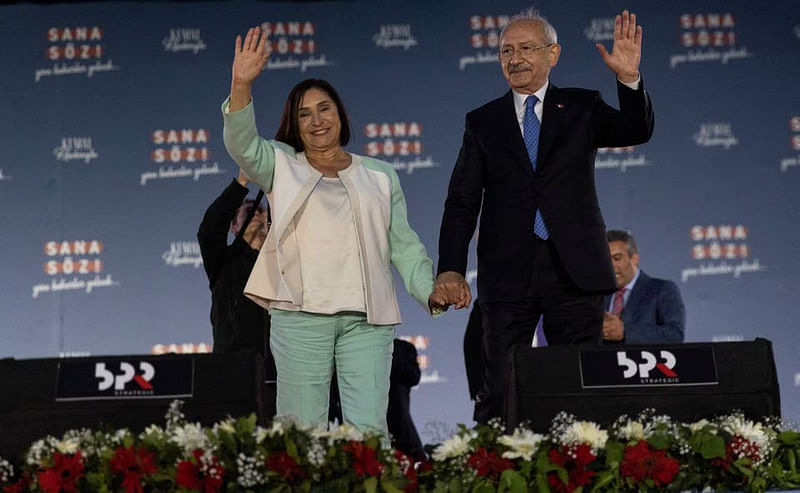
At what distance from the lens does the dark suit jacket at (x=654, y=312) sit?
17.3 ft

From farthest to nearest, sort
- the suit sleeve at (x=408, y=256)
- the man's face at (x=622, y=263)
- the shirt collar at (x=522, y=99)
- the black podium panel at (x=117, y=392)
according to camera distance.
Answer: the man's face at (x=622, y=263), the shirt collar at (x=522, y=99), the suit sleeve at (x=408, y=256), the black podium panel at (x=117, y=392)

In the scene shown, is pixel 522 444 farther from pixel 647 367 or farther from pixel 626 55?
pixel 626 55

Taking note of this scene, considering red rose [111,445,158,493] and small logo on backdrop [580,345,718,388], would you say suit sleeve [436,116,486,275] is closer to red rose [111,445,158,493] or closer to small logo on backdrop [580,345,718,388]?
small logo on backdrop [580,345,718,388]

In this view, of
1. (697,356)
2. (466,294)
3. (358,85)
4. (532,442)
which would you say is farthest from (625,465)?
(358,85)

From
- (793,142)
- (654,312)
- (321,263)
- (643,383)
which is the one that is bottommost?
(643,383)

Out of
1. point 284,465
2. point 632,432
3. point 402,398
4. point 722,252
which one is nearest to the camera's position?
point 284,465

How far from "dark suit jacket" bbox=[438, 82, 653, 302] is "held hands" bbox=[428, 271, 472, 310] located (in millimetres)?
212

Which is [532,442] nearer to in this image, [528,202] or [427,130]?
[528,202]

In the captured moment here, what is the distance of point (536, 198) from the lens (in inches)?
137

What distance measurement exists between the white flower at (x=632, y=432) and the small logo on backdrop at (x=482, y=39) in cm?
441

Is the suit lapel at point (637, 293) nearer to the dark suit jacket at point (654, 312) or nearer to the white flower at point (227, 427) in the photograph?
the dark suit jacket at point (654, 312)

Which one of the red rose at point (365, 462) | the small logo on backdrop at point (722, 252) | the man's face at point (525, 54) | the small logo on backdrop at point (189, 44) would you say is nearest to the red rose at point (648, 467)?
the red rose at point (365, 462)

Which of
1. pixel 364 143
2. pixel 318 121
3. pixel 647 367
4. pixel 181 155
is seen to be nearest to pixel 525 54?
pixel 318 121

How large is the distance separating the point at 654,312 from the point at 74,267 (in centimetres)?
349
